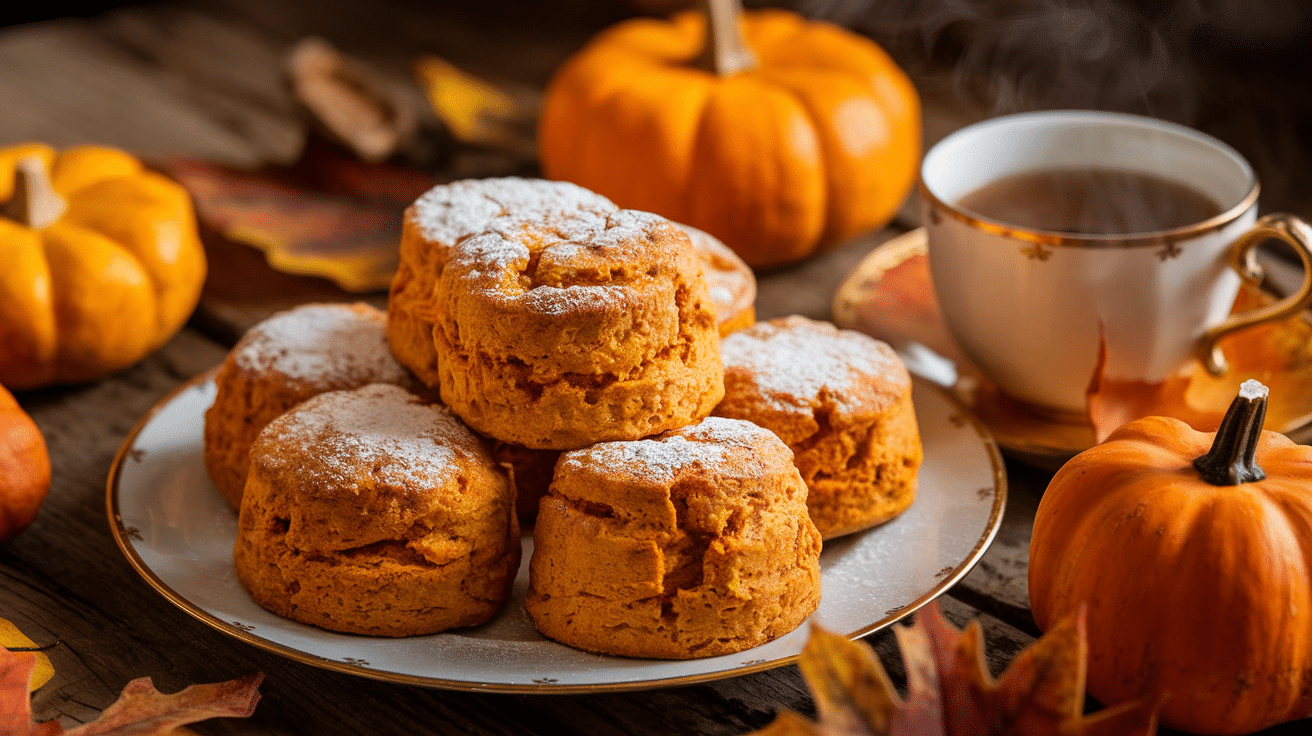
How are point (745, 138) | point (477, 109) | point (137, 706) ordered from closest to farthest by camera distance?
point (137, 706)
point (745, 138)
point (477, 109)

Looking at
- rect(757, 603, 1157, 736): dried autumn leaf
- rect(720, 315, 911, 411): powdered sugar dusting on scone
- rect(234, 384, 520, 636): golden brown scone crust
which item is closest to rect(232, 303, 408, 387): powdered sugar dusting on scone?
rect(234, 384, 520, 636): golden brown scone crust

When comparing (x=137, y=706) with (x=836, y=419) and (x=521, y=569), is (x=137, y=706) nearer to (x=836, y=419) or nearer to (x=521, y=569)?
(x=521, y=569)

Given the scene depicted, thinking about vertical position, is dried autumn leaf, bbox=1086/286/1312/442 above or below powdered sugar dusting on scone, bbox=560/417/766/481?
below

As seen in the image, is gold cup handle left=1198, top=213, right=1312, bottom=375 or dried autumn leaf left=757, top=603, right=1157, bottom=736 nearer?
dried autumn leaf left=757, top=603, right=1157, bottom=736

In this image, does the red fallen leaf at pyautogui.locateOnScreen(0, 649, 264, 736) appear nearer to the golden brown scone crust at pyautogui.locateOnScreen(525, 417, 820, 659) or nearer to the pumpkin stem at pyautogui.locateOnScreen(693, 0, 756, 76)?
the golden brown scone crust at pyautogui.locateOnScreen(525, 417, 820, 659)

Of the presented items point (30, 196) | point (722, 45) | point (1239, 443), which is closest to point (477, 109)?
point (722, 45)

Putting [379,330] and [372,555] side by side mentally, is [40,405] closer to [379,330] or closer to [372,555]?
[379,330]

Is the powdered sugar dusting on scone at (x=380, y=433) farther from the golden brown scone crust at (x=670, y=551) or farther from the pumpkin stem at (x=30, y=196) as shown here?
the pumpkin stem at (x=30, y=196)
